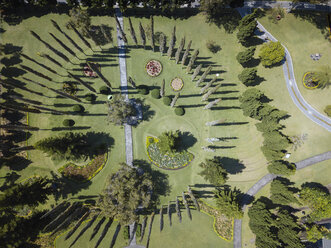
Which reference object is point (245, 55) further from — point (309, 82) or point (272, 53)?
point (309, 82)

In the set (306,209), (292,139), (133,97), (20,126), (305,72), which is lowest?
(306,209)

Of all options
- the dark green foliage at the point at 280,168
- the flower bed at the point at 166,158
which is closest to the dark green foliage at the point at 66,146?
the flower bed at the point at 166,158

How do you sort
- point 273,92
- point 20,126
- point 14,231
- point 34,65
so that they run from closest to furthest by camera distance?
point 14,231, point 20,126, point 34,65, point 273,92

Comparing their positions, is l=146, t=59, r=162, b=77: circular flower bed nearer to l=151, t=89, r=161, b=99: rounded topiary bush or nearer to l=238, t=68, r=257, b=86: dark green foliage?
l=151, t=89, r=161, b=99: rounded topiary bush

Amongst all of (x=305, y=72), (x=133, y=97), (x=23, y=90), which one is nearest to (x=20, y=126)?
(x=23, y=90)

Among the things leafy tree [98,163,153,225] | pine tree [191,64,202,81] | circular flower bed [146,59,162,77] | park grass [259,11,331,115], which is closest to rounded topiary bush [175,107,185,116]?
pine tree [191,64,202,81]

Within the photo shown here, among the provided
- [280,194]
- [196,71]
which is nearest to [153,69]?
[196,71]

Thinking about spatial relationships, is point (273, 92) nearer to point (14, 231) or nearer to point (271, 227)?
point (271, 227)
